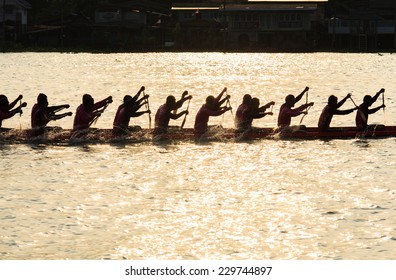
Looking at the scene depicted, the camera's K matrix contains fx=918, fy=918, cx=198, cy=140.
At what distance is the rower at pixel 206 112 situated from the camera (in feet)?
84.0

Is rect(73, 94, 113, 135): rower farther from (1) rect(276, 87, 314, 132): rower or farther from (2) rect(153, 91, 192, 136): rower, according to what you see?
(1) rect(276, 87, 314, 132): rower

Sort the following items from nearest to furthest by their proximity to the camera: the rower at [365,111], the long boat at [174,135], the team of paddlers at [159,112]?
the team of paddlers at [159,112] < the rower at [365,111] < the long boat at [174,135]

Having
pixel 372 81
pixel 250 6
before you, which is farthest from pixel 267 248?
pixel 250 6

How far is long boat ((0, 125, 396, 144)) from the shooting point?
2642 centimetres

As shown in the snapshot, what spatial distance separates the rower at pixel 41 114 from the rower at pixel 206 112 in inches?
146

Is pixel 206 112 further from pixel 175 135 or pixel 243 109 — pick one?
pixel 175 135

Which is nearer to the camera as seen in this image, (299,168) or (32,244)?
(32,244)

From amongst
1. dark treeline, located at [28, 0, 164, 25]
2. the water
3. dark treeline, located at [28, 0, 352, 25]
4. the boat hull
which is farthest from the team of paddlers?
dark treeline, located at [28, 0, 352, 25]

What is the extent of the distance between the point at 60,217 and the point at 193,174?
6.04m

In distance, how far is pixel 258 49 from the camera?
10762 centimetres

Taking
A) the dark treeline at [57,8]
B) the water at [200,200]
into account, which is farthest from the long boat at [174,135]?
the dark treeline at [57,8]

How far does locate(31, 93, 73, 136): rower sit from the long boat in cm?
33

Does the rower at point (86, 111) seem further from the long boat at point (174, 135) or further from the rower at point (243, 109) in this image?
the rower at point (243, 109)
